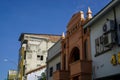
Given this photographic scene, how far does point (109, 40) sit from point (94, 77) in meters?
3.72

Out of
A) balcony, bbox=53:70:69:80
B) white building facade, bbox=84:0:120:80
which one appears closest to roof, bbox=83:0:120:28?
white building facade, bbox=84:0:120:80

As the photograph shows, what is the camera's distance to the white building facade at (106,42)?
1590 cm

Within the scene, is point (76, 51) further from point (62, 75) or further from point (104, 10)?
point (104, 10)

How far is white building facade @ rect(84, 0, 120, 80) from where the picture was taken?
15.9m

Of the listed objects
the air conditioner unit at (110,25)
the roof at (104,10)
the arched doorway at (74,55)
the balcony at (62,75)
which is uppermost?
the roof at (104,10)

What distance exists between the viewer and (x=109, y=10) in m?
17.0

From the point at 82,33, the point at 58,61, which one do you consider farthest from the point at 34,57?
the point at 82,33

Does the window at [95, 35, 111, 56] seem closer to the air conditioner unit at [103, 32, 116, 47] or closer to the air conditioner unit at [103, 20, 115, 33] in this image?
the air conditioner unit at [103, 32, 116, 47]

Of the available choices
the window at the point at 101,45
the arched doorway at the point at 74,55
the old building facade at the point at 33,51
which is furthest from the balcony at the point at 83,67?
the old building facade at the point at 33,51

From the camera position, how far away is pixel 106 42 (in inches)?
654

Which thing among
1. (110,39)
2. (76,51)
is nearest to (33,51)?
(76,51)

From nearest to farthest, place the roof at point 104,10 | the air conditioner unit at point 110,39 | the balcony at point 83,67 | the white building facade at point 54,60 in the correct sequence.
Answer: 1. the air conditioner unit at point 110,39
2. the roof at point 104,10
3. the balcony at point 83,67
4. the white building facade at point 54,60

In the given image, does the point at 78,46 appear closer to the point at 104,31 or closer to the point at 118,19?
the point at 104,31

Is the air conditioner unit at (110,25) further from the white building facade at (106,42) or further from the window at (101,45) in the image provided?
the window at (101,45)
